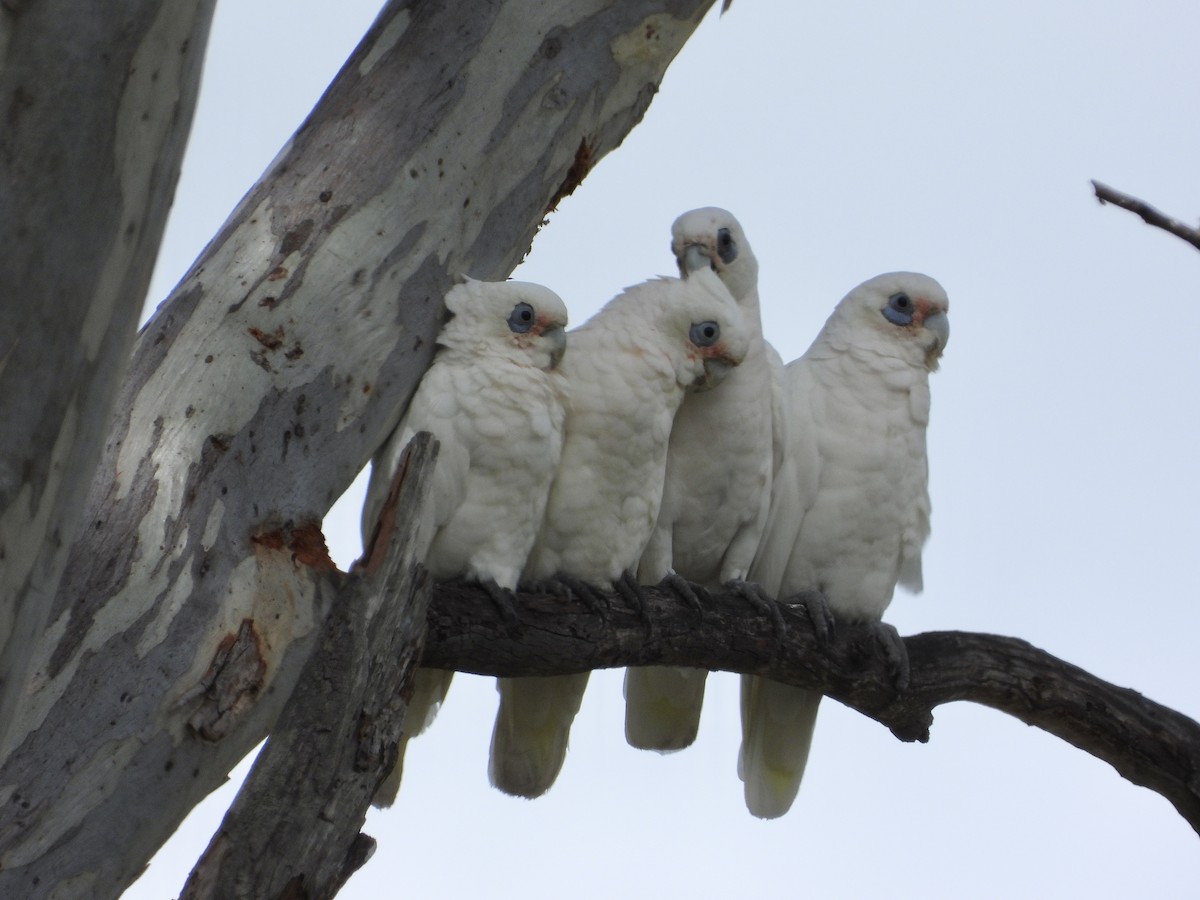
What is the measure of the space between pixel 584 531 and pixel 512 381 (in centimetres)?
42

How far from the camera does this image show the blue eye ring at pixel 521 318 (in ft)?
10.5

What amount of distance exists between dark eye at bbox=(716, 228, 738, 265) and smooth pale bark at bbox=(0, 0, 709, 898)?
415 millimetres

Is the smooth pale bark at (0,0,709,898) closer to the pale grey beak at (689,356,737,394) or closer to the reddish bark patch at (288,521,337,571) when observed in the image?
the reddish bark patch at (288,521,337,571)

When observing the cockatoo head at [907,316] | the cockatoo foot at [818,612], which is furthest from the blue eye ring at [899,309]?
the cockatoo foot at [818,612]

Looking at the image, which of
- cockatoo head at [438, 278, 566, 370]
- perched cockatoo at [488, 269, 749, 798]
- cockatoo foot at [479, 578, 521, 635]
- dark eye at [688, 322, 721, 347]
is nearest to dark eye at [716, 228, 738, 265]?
perched cockatoo at [488, 269, 749, 798]

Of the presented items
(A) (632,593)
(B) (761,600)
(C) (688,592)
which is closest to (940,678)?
(B) (761,600)

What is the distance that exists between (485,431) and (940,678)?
1366mm

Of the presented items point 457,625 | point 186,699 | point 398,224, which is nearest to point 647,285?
point 398,224

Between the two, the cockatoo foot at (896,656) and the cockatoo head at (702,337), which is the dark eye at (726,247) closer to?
the cockatoo head at (702,337)

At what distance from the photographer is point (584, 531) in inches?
133

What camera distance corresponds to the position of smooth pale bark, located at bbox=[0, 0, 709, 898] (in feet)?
7.82

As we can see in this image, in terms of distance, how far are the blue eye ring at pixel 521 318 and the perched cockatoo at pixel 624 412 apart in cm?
23

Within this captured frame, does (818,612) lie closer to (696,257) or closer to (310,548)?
(696,257)

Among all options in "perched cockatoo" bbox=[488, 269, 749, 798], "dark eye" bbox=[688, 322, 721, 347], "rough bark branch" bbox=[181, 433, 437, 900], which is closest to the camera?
"rough bark branch" bbox=[181, 433, 437, 900]
